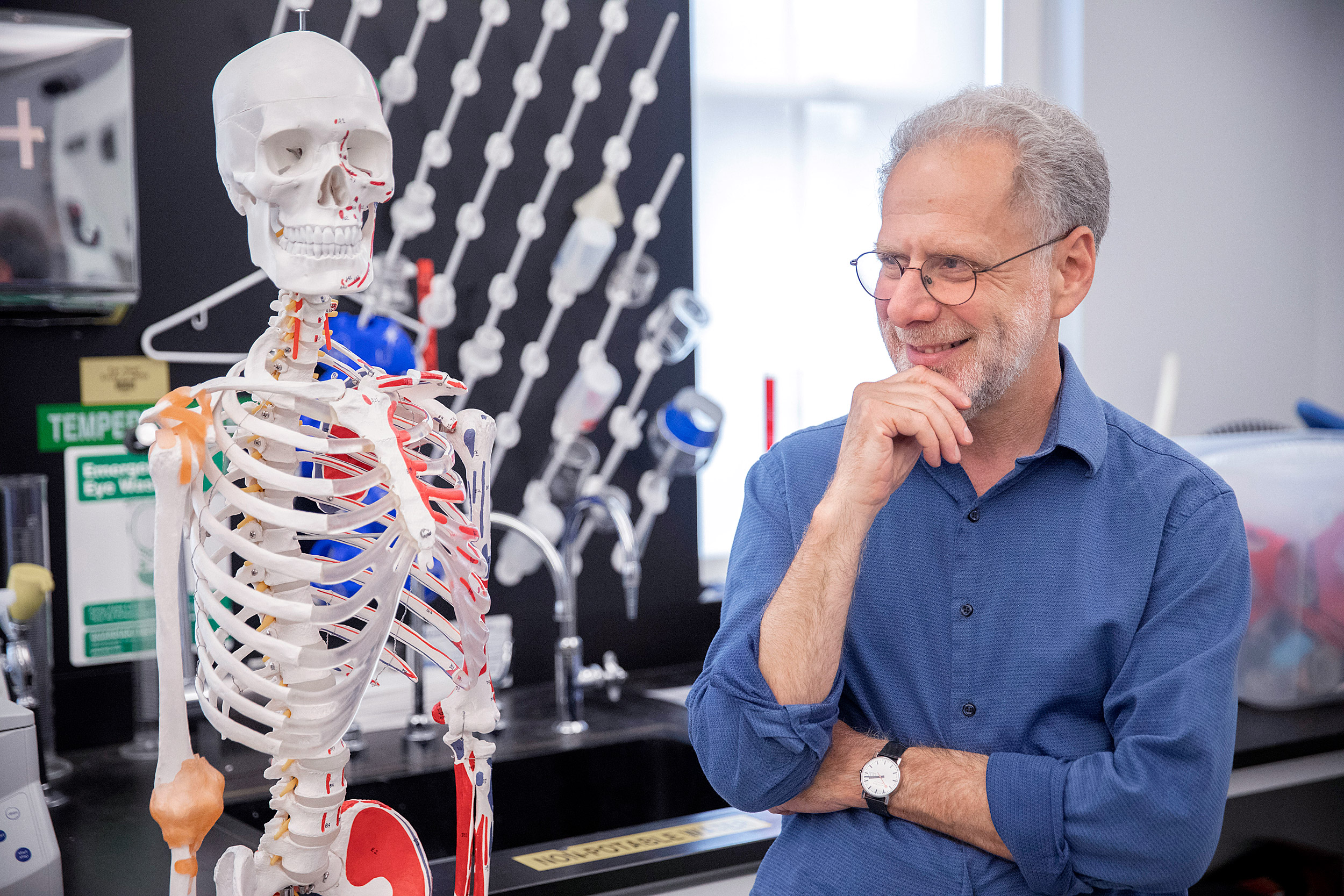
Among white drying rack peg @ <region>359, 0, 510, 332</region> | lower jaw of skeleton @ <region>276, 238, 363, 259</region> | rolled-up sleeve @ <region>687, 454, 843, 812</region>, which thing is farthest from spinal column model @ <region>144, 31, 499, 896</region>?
white drying rack peg @ <region>359, 0, 510, 332</region>

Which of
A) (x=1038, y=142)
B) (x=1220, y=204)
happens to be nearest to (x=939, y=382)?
(x=1038, y=142)

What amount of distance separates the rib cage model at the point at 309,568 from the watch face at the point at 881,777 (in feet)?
1.32

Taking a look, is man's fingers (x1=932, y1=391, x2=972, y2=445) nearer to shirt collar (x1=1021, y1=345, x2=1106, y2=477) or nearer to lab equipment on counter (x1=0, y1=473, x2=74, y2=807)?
shirt collar (x1=1021, y1=345, x2=1106, y2=477)

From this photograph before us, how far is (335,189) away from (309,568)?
1.15 feet

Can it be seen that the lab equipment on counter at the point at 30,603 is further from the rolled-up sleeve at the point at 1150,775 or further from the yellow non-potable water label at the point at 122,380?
the rolled-up sleeve at the point at 1150,775

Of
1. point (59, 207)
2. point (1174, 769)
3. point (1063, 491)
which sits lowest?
point (1174, 769)

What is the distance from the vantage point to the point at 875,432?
1.28 metres

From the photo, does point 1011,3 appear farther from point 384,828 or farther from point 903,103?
point 384,828

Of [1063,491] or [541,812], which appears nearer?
[1063,491]

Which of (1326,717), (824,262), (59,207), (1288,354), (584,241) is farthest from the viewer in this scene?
(1288,354)

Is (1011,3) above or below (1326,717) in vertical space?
above

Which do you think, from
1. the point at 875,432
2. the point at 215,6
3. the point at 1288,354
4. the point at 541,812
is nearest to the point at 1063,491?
the point at 875,432

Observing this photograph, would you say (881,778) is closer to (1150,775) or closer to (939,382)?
(1150,775)

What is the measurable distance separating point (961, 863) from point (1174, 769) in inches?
9.3
